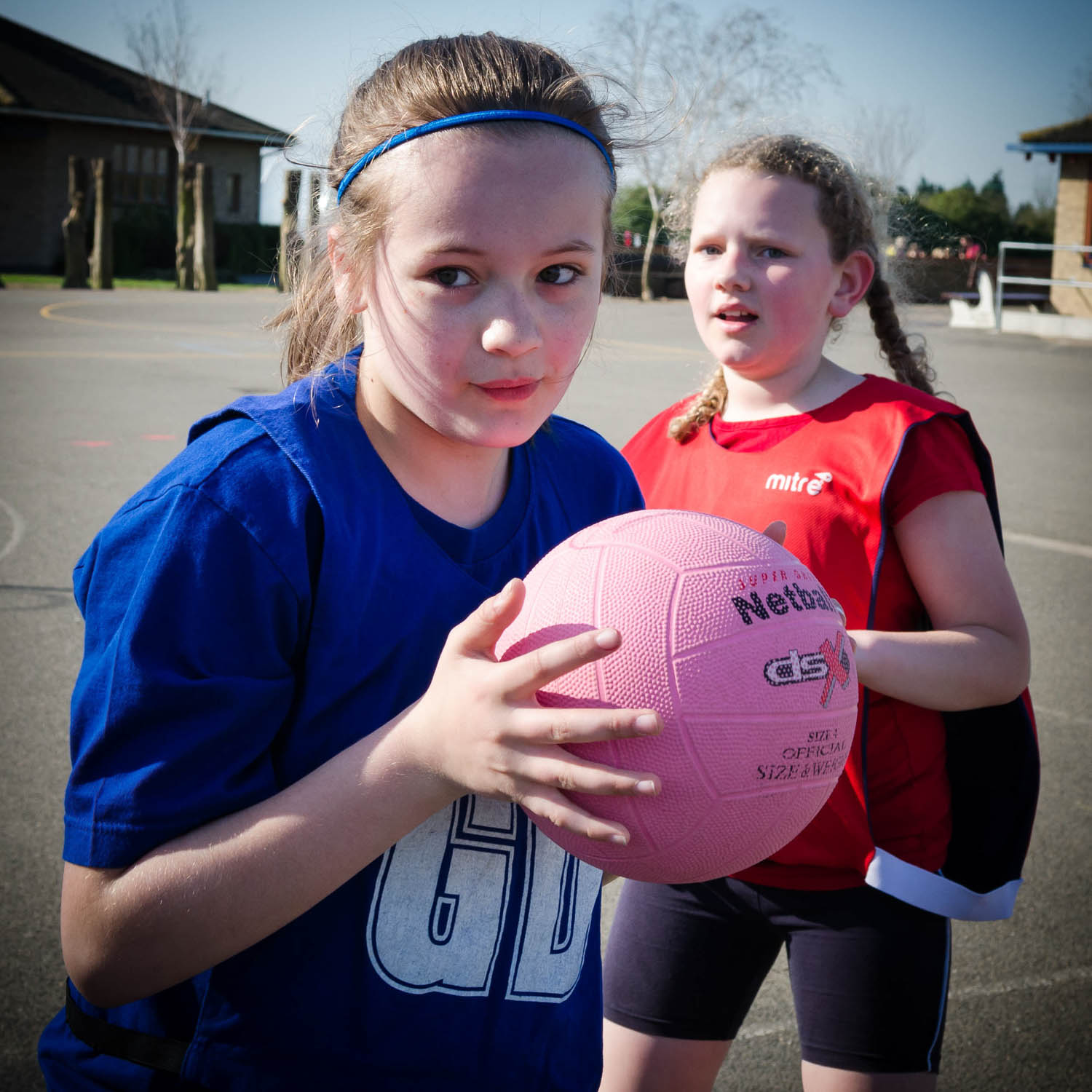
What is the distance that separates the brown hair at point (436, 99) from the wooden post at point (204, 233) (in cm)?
3207

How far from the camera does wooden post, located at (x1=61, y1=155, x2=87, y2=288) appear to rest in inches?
1154

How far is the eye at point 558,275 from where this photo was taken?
60.7 inches

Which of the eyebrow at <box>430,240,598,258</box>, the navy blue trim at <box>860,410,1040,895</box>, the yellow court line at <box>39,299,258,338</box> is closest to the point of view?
the eyebrow at <box>430,240,598,258</box>

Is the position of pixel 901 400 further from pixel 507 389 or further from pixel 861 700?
pixel 507 389

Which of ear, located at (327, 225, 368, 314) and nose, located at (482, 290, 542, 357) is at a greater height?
ear, located at (327, 225, 368, 314)

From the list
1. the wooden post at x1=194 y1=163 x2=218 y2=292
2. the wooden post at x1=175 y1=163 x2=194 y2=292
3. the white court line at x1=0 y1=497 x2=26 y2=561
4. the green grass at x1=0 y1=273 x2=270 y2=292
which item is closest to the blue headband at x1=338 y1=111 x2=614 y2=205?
the white court line at x1=0 y1=497 x2=26 y2=561

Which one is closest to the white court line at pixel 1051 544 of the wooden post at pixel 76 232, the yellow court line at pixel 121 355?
the yellow court line at pixel 121 355

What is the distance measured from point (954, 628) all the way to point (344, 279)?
1361 mm

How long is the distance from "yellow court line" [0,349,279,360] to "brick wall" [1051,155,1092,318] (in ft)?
80.4

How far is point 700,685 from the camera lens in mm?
1489

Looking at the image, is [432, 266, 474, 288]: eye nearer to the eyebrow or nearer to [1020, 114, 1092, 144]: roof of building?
the eyebrow

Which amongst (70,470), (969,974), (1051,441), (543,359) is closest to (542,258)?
(543,359)

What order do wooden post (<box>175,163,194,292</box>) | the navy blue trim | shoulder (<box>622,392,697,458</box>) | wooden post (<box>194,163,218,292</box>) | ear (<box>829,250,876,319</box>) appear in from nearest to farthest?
the navy blue trim → ear (<box>829,250,876,319</box>) → shoulder (<box>622,392,697,458</box>) → wooden post (<box>194,163,218,292</box>) → wooden post (<box>175,163,194,292</box>)

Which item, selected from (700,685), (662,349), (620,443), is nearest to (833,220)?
(700,685)
